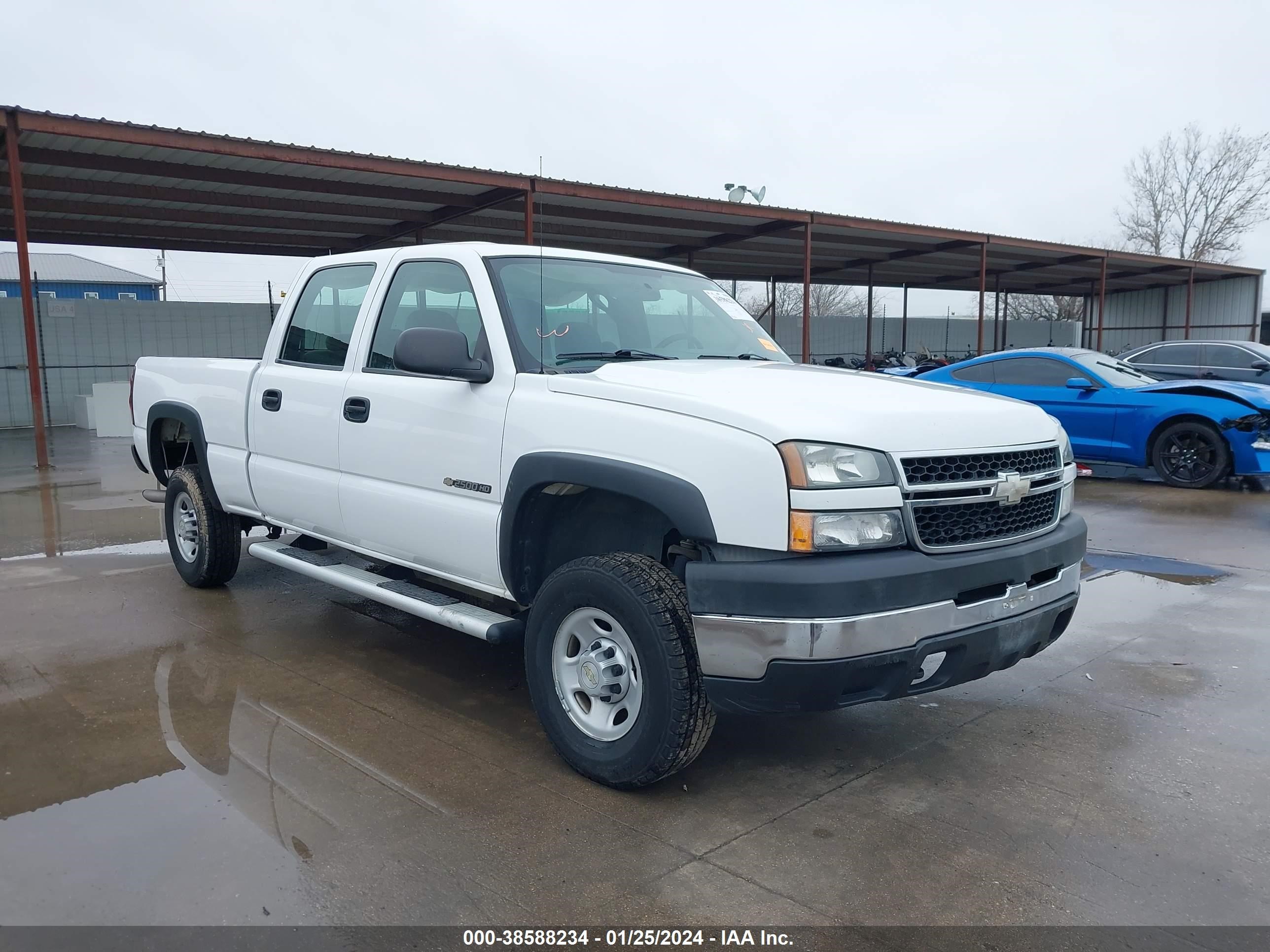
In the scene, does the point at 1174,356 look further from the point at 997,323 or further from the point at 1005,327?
the point at 1005,327

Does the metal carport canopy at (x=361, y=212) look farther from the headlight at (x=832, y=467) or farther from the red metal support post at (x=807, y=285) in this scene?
the headlight at (x=832, y=467)

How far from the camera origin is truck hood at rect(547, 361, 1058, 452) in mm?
3166

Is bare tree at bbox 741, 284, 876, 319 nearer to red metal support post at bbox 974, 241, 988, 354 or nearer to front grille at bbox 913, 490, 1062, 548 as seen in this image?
red metal support post at bbox 974, 241, 988, 354

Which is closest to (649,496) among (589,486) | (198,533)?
(589,486)

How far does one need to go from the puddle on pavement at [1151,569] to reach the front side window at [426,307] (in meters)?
4.67

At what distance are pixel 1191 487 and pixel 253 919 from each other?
1058cm

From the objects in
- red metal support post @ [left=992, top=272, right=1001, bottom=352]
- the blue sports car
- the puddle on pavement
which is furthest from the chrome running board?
red metal support post @ [left=992, top=272, right=1001, bottom=352]

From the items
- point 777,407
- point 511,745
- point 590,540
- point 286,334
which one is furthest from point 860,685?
point 286,334

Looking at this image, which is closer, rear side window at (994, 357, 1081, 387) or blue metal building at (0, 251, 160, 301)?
rear side window at (994, 357, 1081, 387)

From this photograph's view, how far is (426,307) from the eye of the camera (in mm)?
4504

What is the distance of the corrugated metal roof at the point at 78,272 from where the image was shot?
56.3 m

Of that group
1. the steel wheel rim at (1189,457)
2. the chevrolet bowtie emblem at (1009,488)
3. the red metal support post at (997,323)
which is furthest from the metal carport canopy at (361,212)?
the chevrolet bowtie emblem at (1009,488)

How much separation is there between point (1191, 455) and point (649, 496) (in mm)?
9308

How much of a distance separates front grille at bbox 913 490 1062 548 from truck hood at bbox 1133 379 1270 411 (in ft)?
25.9
